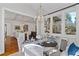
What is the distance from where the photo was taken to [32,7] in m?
1.72

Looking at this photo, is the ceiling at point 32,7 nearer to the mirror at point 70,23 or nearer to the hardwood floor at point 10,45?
the mirror at point 70,23

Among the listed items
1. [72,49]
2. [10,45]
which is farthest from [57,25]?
[10,45]

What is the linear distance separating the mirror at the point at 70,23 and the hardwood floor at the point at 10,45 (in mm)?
622

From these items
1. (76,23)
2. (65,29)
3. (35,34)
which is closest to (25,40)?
(35,34)

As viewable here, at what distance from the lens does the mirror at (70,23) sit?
1.68 metres

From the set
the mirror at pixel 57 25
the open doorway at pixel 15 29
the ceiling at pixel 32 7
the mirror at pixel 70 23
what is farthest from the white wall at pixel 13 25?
the mirror at pixel 70 23

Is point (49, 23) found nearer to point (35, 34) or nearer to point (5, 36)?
point (35, 34)

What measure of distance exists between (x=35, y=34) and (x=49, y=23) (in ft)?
0.70

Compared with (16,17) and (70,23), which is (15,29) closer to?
(16,17)

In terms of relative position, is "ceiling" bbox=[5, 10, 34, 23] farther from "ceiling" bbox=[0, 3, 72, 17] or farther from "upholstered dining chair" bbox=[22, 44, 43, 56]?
"upholstered dining chair" bbox=[22, 44, 43, 56]

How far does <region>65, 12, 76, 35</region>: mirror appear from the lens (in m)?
1.68

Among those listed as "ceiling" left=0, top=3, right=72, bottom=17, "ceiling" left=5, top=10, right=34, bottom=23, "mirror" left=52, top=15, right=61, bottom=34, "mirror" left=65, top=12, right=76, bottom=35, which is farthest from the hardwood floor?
"mirror" left=65, top=12, right=76, bottom=35

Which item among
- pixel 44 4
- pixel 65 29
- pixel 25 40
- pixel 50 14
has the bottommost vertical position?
pixel 25 40

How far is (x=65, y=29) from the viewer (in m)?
1.71
